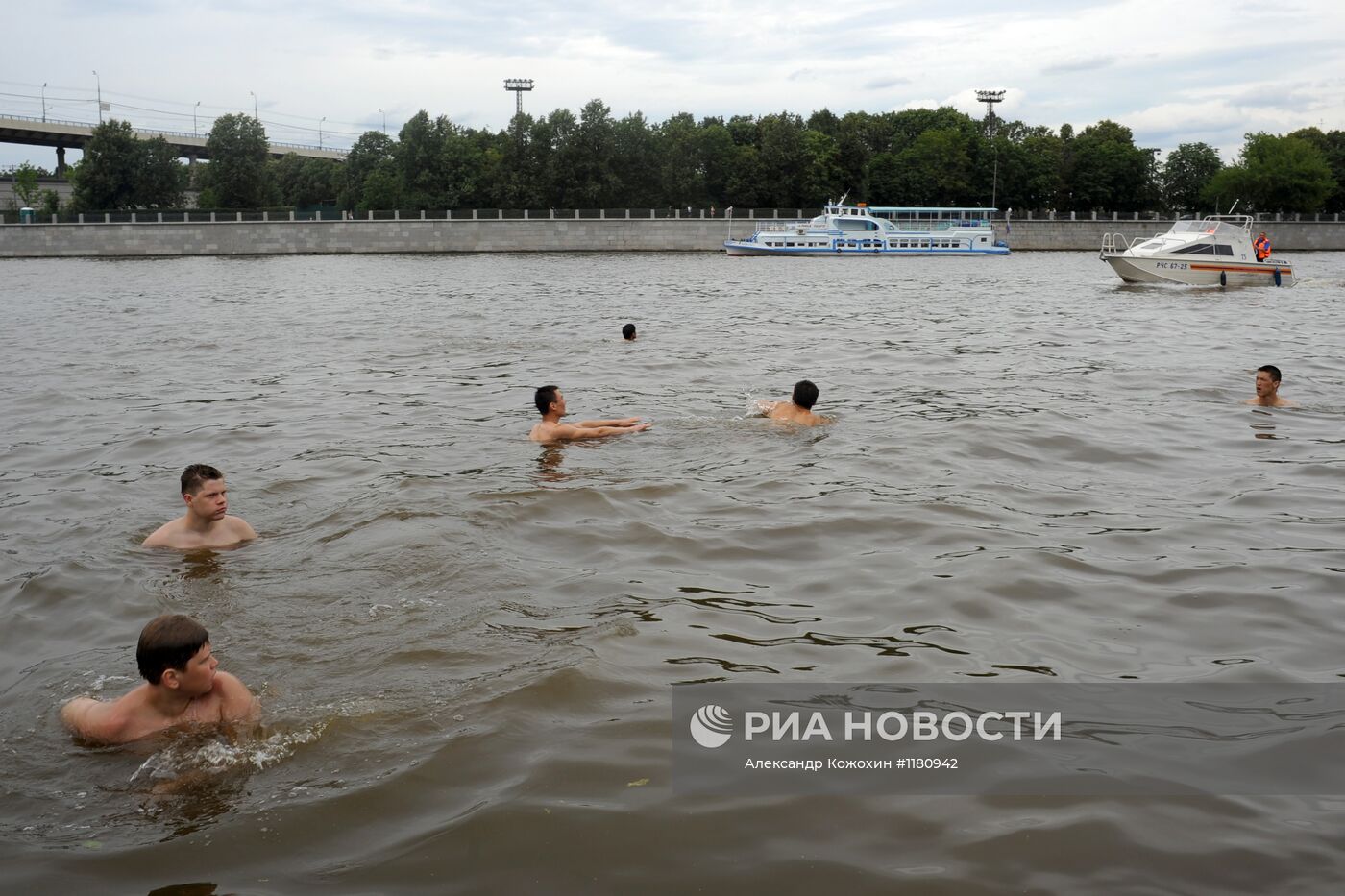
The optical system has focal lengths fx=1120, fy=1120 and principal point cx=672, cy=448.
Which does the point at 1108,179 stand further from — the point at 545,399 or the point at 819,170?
the point at 545,399

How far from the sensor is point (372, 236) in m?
73.1

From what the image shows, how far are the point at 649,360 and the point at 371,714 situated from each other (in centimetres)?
1312

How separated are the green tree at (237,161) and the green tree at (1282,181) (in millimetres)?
78360

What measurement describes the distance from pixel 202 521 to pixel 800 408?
6.05m

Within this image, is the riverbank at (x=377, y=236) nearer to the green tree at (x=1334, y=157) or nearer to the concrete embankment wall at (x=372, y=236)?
the concrete embankment wall at (x=372, y=236)

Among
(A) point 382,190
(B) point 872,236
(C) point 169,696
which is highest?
(A) point 382,190

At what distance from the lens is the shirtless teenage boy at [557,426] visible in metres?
11.1

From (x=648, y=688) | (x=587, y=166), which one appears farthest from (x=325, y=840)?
(x=587, y=166)

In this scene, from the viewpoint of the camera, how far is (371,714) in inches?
203

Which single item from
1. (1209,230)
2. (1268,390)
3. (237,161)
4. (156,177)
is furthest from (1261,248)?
(156,177)

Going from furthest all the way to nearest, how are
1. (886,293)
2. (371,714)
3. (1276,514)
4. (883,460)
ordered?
(886,293) → (883,460) → (1276,514) → (371,714)

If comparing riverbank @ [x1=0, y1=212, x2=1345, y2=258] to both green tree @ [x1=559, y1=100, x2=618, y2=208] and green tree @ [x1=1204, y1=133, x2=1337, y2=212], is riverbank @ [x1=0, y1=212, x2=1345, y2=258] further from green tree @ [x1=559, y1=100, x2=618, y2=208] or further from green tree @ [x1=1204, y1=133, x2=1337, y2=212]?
green tree @ [x1=1204, y1=133, x2=1337, y2=212]

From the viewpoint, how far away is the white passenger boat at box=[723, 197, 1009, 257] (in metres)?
64.8

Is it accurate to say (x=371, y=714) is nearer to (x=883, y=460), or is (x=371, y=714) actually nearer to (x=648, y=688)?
(x=648, y=688)
